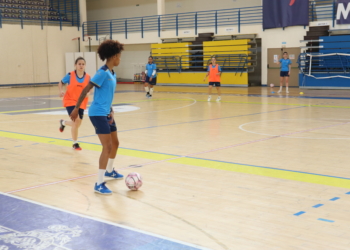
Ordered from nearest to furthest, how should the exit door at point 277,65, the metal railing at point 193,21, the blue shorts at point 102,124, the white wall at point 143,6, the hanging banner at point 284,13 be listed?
the blue shorts at point 102,124 → the hanging banner at point 284,13 → the metal railing at point 193,21 → the exit door at point 277,65 → the white wall at point 143,6

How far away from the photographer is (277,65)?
26953 millimetres

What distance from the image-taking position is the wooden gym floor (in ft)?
13.1

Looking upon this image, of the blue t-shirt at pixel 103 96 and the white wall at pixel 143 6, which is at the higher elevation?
the white wall at pixel 143 6

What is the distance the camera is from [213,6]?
2998cm

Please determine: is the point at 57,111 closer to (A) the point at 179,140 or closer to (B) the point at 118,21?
(A) the point at 179,140

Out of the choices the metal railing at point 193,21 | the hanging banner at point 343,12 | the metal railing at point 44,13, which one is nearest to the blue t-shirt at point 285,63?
the hanging banner at point 343,12

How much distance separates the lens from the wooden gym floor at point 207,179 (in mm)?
3992

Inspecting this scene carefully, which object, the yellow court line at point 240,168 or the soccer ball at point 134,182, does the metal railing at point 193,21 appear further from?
the soccer ball at point 134,182

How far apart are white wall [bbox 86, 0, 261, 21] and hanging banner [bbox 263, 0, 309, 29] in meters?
2.61

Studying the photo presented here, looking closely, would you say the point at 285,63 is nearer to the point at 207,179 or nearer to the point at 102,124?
the point at 207,179

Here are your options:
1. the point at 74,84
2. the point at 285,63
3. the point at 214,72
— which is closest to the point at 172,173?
the point at 74,84

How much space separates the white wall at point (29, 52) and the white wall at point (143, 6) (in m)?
4.36

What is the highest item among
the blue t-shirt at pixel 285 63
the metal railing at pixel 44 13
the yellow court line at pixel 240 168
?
the metal railing at pixel 44 13

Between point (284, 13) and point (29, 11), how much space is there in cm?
1783
